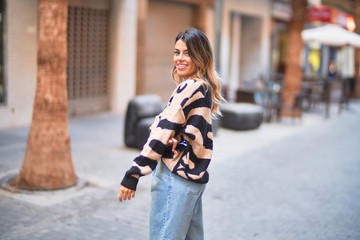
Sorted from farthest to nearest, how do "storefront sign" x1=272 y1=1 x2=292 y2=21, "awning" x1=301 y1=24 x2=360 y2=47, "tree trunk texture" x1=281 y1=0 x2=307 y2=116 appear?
"storefront sign" x1=272 y1=1 x2=292 y2=21 → "awning" x1=301 y1=24 x2=360 y2=47 → "tree trunk texture" x1=281 y1=0 x2=307 y2=116

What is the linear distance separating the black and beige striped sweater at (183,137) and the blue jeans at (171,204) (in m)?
0.06

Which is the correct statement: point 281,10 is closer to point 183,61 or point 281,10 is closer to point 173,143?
point 183,61

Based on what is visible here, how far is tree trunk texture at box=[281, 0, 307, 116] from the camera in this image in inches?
575

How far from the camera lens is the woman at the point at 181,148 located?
313cm

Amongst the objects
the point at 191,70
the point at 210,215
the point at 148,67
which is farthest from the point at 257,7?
the point at 191,70

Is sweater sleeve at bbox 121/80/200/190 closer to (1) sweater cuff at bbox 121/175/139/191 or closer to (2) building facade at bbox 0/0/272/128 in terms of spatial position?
(1) sweater cuff at bbox 121/175/139/191

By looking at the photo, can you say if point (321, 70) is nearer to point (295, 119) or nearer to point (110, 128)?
point (295, 119)

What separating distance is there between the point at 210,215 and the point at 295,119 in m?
9.45

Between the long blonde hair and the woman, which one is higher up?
the long blonde hair

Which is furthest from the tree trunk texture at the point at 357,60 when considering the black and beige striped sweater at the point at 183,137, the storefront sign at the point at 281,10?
the black and beige striped sweater at the point at 183,137

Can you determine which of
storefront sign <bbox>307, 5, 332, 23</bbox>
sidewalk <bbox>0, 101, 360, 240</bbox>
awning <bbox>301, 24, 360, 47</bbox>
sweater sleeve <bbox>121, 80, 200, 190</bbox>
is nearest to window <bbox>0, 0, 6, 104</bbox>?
sidewalk <bbox>0, 101, 360, 240</bbox>

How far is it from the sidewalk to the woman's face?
237cm

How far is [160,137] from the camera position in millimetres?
3113

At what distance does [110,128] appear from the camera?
38.1ft
